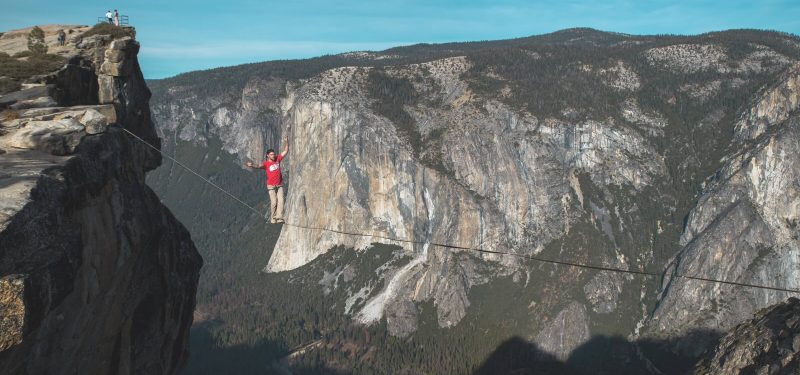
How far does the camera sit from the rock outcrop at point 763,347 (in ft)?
139

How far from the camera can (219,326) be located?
182m

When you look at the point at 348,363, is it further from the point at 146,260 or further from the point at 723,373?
the point at 146,260

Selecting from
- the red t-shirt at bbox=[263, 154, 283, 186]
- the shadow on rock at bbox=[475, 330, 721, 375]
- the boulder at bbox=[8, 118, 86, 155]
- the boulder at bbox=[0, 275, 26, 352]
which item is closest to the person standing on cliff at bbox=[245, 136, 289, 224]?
the red t-shirt at bbox=[263, 154, 283, 186]

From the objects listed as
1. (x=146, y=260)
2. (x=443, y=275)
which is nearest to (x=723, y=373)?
(x=146, y=260)

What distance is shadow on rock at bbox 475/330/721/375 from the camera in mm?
147875

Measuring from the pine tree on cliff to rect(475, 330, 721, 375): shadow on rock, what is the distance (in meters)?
123

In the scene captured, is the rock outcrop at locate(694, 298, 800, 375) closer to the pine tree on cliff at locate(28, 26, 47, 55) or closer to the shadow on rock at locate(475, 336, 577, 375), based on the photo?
the pine tree on cliff at locate(28, 26, 47, 55)

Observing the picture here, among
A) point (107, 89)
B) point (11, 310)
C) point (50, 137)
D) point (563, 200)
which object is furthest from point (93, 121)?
point (563, 200)

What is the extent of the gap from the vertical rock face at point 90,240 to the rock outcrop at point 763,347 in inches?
1429

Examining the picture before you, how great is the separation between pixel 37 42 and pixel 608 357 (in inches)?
5653

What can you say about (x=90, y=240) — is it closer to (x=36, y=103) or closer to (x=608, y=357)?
(x=36, y=103)

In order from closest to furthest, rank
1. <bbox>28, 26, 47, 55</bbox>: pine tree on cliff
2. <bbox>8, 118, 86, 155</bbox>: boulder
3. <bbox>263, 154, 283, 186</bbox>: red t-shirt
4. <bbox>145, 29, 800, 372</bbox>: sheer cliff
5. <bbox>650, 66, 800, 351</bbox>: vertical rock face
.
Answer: <bbox>8, 118, 86, 155</bbox>: boulder < <bbox>263, 154, 283, 186</bbox>: red t-shirt < <bbox>28, 26, 47, 55</bbox>: pine tree on cliff < <bbox>650, 66, 800, 351</bbox>: vertical rock face < <bbox>145, 29, 800, 372</bbox>: sheer cliff

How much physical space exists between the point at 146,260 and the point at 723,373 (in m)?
43.8

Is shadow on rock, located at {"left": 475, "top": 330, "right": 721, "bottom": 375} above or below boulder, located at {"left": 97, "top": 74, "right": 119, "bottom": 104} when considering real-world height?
below
